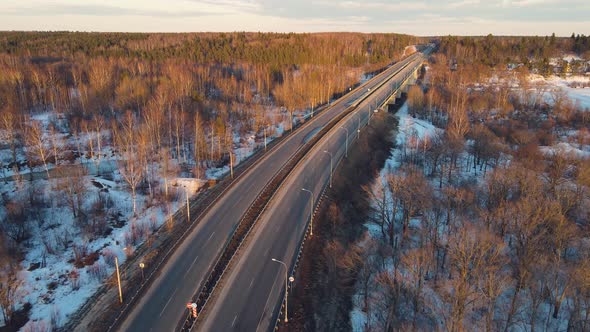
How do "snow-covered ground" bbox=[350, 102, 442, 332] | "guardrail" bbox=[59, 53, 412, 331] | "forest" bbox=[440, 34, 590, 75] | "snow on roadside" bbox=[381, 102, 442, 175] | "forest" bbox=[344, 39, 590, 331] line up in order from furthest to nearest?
"forest" bbox=[440, 34, 590, 75] < "snow on roadside" bbox=[381, 102, 442, 175] < "snow-covered ground" bbox=[350, 102, 442, 332] < "forest" bbox=[344, 39, 590, 331] < "guardrail" bbox=[59, 53, 412, 331]

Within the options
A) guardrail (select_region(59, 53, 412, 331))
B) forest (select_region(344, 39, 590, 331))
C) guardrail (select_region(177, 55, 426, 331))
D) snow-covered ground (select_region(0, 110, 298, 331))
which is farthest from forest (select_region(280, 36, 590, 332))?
snow-covered ground (select_region(0, 110, 298, 331))

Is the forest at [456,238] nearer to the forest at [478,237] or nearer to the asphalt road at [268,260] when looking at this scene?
the forest at [478,237]

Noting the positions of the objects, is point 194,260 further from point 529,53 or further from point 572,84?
point 529,53

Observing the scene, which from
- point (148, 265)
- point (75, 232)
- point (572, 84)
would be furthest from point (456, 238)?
point (572, 84)

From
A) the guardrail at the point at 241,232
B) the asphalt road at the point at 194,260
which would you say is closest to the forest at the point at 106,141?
the asphalt road at the point at 194,260

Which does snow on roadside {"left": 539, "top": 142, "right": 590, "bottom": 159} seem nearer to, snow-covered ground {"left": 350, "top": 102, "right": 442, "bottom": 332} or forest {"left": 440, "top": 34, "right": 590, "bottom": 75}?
snow-covered ground {"left": 350, "top": 102, "right": 442, "bottom": 332}

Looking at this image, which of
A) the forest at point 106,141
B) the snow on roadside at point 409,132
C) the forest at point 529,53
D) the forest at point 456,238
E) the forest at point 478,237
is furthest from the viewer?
the forest at point 529,53
